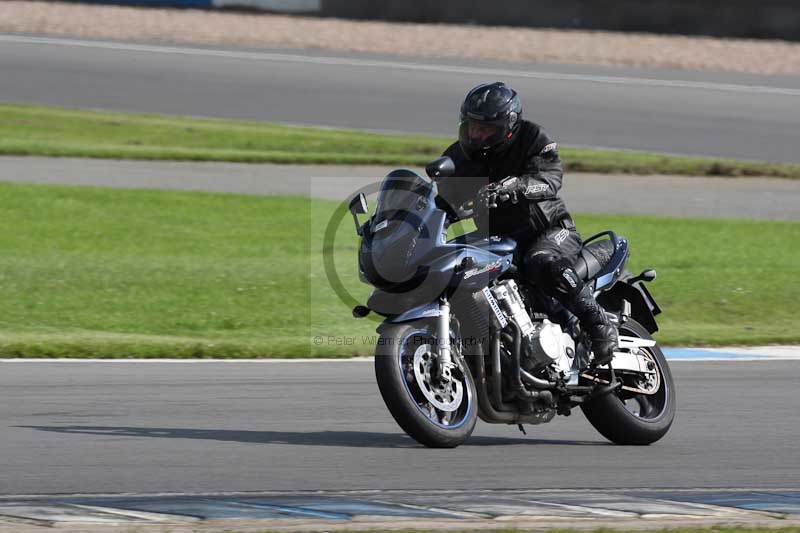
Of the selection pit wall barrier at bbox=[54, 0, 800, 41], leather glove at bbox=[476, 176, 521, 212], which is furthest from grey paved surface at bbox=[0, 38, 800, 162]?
leather glove at bbox=[476, 176, 521, 212]

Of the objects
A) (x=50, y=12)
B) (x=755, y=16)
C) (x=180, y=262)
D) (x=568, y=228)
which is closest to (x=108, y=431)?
(x=568, y=228)

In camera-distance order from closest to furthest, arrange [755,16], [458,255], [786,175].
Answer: [458,255] → [786,175] → [755,16]

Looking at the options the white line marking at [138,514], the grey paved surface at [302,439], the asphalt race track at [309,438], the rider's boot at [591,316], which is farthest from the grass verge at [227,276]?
the white line marking at [138,514]

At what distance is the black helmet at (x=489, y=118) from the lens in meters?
7.18

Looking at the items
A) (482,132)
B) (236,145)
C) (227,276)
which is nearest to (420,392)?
(482,132)

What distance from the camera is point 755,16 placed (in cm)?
2908

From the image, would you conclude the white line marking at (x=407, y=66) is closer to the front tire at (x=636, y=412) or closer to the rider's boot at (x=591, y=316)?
the front tire at (x=636, y=412)

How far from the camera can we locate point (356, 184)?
61.9 feet

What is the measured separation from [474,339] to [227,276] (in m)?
6.71

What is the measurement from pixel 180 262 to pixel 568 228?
24.1ft

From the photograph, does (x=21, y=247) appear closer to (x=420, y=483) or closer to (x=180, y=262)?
(x=180, y=262)

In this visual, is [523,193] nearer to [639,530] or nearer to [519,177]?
[519,177]

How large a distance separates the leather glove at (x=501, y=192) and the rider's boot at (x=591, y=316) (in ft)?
1.91

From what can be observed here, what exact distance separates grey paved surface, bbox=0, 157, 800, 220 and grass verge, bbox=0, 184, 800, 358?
663 millimetres
